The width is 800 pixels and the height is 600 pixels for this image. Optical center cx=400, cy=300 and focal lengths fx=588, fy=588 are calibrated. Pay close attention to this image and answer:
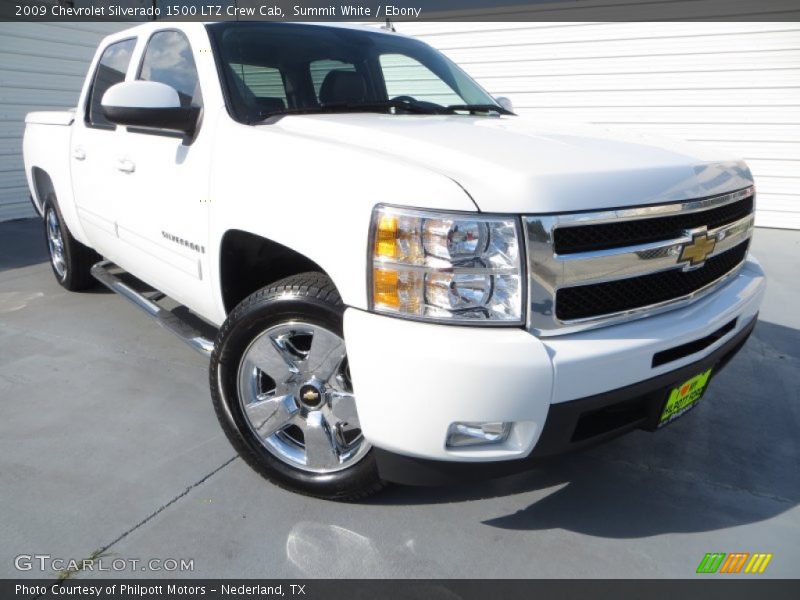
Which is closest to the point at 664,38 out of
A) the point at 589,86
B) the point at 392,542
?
the point at 589,86

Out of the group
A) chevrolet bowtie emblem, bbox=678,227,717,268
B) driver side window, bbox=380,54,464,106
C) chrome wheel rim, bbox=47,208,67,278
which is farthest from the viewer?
chrome wheel rim, bbox=47,208,67,278

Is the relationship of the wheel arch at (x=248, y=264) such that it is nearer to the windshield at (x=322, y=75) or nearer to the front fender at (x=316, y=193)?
the front fender at (x=316, y=193)

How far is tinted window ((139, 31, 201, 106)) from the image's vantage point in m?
2.71

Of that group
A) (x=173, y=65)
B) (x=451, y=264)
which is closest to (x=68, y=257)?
(x=173, y=65)

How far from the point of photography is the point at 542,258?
168cm

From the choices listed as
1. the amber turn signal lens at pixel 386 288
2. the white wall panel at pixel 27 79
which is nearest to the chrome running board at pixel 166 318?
the amber turn signal lens at pixel 386 288

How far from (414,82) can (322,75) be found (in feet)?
2.48

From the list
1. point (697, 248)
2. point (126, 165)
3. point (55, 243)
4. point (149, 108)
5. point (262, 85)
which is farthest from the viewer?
point (55, 243)

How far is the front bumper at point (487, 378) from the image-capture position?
1639 millimetres

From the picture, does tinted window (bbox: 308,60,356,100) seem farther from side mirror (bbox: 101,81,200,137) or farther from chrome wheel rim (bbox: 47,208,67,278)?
chrome wheel rim (bbox: 47,208,67,278)

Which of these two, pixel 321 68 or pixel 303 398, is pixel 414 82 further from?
pixel 303 398

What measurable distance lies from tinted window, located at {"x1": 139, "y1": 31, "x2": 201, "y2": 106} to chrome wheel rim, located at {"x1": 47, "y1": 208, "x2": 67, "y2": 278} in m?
2.00

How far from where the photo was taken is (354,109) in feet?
8.79
